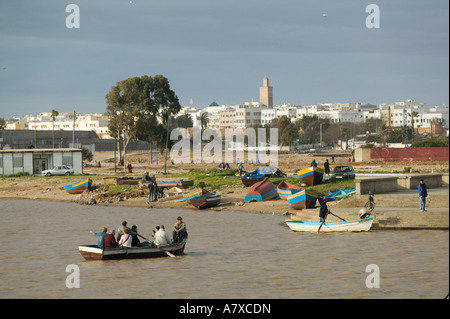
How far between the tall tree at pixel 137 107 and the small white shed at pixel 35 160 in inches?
814

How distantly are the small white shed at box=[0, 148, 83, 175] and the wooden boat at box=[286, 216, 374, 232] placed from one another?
144ft

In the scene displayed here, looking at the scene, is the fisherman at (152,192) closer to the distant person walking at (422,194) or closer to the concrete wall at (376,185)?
the concrete wall at (376,185)

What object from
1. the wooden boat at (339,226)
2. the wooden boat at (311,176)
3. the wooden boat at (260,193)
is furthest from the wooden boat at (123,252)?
the wooden boat at (311,176)

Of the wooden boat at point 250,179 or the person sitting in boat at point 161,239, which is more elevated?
the wooden boat at point 250,179

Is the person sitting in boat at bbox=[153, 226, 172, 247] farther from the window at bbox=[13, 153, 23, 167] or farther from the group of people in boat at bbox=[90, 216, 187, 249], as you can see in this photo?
the window at bbox=[13, 153, 23, 167]

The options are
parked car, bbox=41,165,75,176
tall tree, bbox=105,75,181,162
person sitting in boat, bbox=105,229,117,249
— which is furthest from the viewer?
tall tree, bbox=105,75,181,162

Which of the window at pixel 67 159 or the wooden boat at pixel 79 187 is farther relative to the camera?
the window at pixel 67 159

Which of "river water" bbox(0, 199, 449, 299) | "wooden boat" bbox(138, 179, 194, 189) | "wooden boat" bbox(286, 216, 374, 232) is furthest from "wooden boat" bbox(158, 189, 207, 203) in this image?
"wooden boat" bbox(286, 216, 374, 232)

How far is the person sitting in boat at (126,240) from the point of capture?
24.5 meters

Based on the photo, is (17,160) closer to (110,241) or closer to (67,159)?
(67,159)

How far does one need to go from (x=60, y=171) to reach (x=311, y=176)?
3234 cm

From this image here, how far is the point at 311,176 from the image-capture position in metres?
45.8

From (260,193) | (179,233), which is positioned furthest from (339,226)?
(260,193)

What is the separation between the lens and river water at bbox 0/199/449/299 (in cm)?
1991
